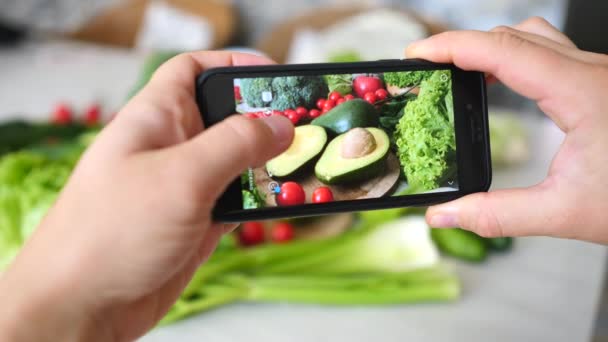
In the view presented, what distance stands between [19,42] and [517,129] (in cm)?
158

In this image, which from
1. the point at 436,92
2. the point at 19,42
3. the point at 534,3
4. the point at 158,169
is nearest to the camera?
the point at 158,169

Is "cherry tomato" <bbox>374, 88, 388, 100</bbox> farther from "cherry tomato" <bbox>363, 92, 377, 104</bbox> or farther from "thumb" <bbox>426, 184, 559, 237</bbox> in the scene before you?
"thumb" <bbox>426, 184, 559, 237</bbox>

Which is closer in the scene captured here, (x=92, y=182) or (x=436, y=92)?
(x=92, y=182)

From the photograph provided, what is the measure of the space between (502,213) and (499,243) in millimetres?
374

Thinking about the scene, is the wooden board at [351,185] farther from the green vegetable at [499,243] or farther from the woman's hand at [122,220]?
the green vegetable at [499,243]

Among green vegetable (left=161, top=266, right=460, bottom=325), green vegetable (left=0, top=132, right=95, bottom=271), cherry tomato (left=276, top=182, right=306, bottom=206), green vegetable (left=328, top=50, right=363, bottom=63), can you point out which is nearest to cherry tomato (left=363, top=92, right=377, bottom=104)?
cherry tomato (left=276, top=182, right=306, bottom=206)


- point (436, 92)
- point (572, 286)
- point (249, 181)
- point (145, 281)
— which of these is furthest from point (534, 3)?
point (145, 281)

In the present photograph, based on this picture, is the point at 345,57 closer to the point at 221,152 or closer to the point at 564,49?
the point at 564,49

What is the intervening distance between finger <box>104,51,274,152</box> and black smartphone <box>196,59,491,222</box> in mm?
18

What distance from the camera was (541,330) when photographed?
0.70 metres

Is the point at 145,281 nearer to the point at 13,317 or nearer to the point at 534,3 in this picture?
the point at 13,317

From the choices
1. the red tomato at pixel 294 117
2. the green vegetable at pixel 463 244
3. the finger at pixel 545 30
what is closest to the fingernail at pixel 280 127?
the red tomato at pixel 294 117

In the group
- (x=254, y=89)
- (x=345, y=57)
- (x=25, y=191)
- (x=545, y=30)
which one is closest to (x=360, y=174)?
(x=254, y=89)

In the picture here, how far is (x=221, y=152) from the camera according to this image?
1.27ft
